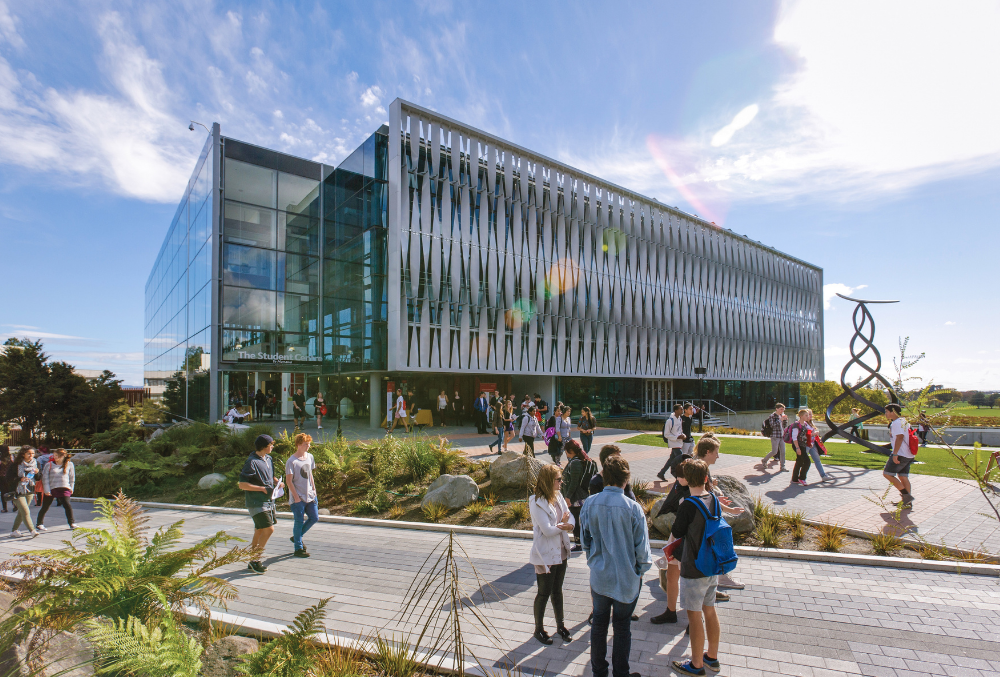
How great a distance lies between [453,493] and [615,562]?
6.59 m

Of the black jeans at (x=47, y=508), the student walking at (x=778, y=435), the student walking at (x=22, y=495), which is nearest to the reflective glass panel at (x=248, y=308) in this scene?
the student walking at (x=22, y=495)

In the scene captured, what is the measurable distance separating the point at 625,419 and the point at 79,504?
1242 inches

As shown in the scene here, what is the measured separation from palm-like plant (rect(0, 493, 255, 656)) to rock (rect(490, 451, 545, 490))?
274 inches

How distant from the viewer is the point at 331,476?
12070 millimetres

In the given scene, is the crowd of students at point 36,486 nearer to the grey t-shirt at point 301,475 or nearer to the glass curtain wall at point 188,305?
the grey t-shirt at point 301,475

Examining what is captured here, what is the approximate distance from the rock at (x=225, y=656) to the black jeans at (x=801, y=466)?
12575 millimetres

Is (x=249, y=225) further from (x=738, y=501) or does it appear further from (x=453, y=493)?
(x=738, y=501)

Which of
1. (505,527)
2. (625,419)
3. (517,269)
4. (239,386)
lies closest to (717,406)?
(625,419)

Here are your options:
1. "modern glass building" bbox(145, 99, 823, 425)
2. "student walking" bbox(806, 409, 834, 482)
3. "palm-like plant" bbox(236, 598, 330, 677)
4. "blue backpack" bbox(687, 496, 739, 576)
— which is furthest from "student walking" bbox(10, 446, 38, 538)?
"student walking" bbox(806, 409, 834, 482)

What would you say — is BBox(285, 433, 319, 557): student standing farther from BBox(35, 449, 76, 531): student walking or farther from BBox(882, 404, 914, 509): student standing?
BBox(882, 404, 914, 509): student standing

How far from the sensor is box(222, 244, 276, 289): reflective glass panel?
27.3 meters

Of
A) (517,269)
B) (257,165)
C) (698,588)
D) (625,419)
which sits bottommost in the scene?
(625,419)

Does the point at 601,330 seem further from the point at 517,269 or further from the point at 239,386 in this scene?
the point at 239,386

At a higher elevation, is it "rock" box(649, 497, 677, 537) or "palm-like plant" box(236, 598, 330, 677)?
"palm-like plant" box(236, 598, 330, 677)
